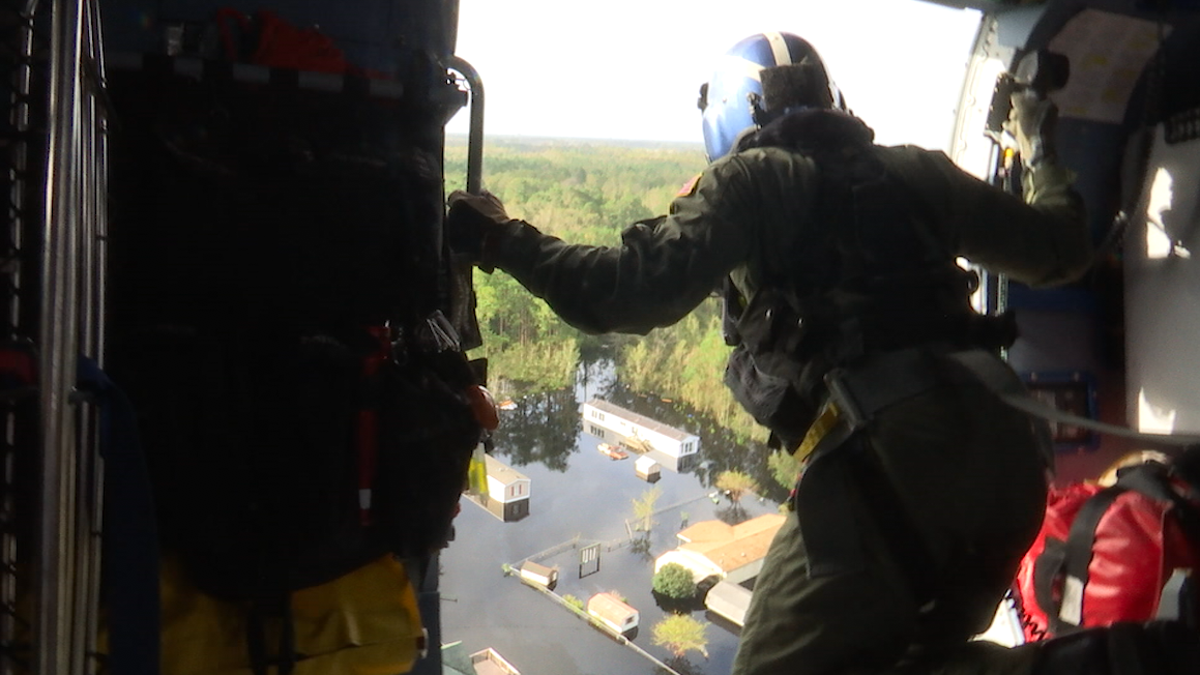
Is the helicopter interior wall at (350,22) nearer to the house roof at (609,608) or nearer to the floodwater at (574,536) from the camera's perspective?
the floodwater at (574,536)

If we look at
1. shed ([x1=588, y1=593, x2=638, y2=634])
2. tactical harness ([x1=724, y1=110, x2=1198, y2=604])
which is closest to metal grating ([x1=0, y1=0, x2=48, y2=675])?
tactical harness ([x1=724, y1=110, x2=1198, y2=604])

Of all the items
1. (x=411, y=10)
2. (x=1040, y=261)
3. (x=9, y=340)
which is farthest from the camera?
(x=1040, y=261)

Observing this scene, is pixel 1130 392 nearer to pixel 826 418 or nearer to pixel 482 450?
pixel 826 418

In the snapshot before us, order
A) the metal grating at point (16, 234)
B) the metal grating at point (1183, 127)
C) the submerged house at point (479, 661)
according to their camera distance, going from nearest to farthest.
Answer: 1. the metal grating at point (16, 234)
2. the metal grating at point (1183, 127)
3. the submerged house at point (479, 661)

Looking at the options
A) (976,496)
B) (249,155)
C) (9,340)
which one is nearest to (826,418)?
(976,496)

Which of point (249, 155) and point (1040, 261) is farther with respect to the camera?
point (1040, 261)

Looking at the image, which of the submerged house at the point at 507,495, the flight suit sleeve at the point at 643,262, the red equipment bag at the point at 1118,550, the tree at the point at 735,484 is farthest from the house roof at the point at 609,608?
the flight suit sleeve at the point at 643,262

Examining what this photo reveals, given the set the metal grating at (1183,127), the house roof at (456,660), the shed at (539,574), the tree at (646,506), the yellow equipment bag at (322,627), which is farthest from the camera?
the tree at (646,506)
